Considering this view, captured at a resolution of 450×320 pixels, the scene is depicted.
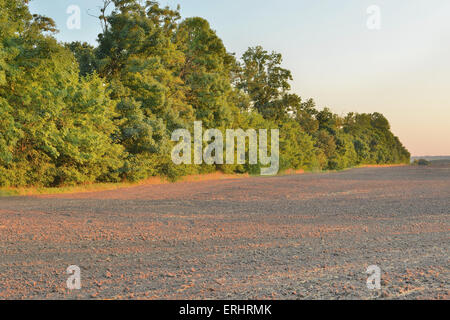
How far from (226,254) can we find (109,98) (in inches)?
807

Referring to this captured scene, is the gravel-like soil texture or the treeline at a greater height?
the treeline

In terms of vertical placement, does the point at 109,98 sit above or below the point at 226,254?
above

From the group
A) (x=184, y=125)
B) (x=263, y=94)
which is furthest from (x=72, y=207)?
(x=263, y=94)

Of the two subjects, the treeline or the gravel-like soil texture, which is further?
the treeline

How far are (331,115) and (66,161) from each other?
75.1 meters

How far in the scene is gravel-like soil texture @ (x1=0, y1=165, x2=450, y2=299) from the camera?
4621 millimetres

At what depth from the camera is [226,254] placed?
261 inches

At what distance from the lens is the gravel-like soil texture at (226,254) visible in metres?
4.62

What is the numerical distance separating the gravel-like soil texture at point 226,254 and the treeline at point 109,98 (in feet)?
29.8

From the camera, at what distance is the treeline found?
19.4 m

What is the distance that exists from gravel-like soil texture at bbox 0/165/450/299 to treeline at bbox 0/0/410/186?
29.8 ft
